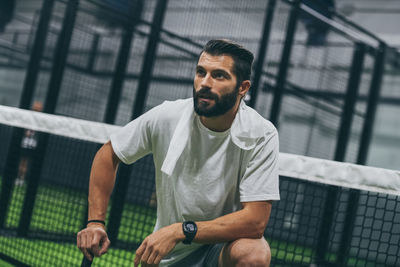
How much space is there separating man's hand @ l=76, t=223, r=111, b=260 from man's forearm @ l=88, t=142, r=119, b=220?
13 centimetres

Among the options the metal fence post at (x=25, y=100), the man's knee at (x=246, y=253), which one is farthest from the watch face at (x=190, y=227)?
the metal fence post at (x=25, y=100)

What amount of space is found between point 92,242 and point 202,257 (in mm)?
477

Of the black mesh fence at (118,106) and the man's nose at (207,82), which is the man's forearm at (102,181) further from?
the black mesh fence at (118,106)

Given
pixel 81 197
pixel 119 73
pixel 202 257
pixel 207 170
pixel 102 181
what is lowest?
pixel 81 197

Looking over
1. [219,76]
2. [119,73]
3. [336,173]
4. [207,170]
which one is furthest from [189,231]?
[119,73]

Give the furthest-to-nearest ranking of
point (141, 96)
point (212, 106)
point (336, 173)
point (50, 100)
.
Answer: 1. point (141, 96)
2. point (50, 100)
3. point (336, 173)
4. point (212, 106)

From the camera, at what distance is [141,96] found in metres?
4.29

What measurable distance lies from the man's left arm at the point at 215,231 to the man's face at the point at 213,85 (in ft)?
1.24

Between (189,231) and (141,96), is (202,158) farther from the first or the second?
(141,96)

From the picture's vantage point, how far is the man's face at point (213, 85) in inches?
72.6

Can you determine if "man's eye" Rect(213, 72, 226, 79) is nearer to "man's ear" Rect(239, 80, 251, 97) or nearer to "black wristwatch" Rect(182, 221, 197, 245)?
"man's ear" Rect(239, 80, 251, 97)

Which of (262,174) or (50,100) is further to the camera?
(50,100)

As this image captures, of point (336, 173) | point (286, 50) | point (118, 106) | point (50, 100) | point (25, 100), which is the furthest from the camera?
point (118, 106)

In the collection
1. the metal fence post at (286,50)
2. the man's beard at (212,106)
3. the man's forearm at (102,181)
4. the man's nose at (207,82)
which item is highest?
the metal fence post at (286,50)
